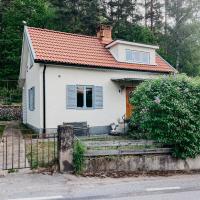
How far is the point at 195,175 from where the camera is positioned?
10023 mm

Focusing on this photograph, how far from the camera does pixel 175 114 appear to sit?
1065cm

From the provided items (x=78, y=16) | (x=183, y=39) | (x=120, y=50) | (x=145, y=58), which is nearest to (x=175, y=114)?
(x=120, y=50)

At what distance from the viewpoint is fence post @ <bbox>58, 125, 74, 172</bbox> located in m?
9.44

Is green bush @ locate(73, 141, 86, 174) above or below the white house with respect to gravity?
below

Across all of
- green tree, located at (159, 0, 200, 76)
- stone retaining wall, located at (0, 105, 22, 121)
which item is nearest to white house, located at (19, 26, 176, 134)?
stone retaining wall, located at (0, 105, 22, 121)

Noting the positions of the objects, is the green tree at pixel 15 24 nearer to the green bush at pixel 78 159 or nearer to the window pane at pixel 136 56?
the window pane at pixel 136 56

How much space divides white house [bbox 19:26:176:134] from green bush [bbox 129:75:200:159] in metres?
7.02

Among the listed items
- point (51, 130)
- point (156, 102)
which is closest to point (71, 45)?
point (51, 130)

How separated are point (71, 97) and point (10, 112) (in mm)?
14980

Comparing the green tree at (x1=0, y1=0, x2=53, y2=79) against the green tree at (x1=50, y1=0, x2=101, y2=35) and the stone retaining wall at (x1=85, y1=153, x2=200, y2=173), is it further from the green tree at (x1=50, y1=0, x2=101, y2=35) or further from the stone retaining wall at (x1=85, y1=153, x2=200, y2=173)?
the stone retaining wall at (x1=85, y1=153, x2=200, y2=173)

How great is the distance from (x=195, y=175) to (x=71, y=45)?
40.2 ft

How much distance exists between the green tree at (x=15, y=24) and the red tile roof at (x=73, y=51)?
60.3 feet

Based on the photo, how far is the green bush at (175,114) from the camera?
10594mm

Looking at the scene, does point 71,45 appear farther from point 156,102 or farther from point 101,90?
point 156,102
